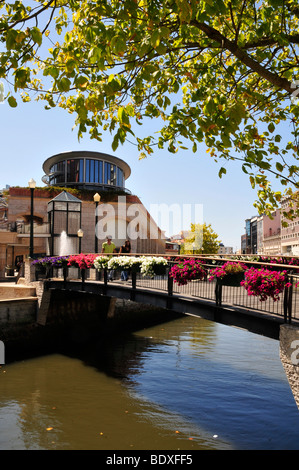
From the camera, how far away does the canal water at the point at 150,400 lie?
8312mm

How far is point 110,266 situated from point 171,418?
529 cm

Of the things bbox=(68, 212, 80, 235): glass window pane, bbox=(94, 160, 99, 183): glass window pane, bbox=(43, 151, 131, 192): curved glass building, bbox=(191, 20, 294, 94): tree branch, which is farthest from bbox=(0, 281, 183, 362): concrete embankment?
bbox=(94, 160, 99, 183): glass window pane

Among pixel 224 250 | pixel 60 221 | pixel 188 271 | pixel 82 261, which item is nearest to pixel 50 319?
pixel 82 261

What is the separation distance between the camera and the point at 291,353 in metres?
6.38

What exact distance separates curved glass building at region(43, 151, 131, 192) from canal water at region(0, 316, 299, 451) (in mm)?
33433

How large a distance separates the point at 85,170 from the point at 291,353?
4372cm

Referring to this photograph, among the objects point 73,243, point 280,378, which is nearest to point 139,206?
point 73,243

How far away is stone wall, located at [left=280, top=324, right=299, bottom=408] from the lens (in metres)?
6.20

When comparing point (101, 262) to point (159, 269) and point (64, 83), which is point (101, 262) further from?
point (64, 83)

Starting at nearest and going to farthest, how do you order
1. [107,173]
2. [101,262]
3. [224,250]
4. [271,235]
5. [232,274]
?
[232,274]
[101,262]
[107,173]
[271,235]
[224,250]

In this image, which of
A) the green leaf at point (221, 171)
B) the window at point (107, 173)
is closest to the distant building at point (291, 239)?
the window at point (107, 173)

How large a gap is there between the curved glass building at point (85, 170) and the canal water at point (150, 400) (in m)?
33.4

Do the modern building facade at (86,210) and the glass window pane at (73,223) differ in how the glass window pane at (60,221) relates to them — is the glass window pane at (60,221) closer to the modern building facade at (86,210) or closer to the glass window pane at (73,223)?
the glass window pane at (73,223)
